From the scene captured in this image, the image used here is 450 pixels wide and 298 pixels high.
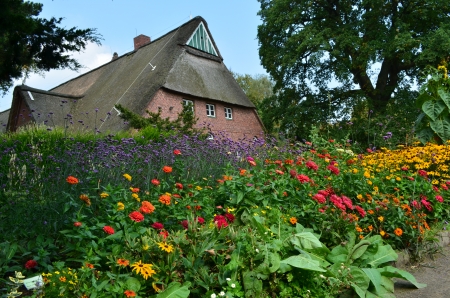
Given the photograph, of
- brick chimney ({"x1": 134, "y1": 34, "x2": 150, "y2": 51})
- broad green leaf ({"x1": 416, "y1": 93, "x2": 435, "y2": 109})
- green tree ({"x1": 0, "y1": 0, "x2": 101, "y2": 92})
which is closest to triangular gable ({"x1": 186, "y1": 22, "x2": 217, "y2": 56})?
brick chimney ({"x1": 134, "y1": 34, "x2": 150, "y2": 51})

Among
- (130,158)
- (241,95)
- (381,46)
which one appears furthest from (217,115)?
(130,158)

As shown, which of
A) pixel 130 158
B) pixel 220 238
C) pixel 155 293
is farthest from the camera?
pixel 130 158

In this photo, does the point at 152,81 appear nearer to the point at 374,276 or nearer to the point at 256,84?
the point at 374,276

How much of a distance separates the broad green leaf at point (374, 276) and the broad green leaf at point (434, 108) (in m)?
5.14

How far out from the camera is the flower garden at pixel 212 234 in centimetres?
230

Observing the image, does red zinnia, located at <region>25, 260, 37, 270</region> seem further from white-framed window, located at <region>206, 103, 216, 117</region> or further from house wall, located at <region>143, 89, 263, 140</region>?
white-framed window, located at <region>206, 103, 216, 117</region>

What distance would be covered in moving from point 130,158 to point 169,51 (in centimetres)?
1652

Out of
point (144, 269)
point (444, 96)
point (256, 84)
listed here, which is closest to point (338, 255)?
point (144, 269)

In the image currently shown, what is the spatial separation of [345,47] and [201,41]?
8.66 m

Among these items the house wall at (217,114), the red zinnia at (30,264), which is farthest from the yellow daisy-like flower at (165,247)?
the house wall at (217,114)

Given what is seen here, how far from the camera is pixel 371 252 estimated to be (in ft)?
10.0

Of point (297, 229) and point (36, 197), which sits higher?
point (36, 197)

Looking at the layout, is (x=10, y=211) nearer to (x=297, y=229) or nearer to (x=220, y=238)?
(x=220, y=238)

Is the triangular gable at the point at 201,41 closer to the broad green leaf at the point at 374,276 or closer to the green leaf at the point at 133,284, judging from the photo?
the broad green leaf at the point at 374,276
